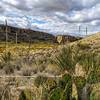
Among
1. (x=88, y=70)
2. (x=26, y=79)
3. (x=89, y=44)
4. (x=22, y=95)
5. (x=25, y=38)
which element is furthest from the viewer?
(x=25, y=38)

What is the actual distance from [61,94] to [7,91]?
2327 millimetres

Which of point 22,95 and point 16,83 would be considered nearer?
point 22,95

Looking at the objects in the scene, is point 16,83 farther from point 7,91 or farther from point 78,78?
point 78,78

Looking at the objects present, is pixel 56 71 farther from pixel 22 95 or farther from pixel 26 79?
pixel 22 95

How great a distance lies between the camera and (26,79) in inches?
443

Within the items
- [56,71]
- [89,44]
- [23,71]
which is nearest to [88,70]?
[56,71]

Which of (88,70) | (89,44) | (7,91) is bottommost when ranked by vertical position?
(7,91)

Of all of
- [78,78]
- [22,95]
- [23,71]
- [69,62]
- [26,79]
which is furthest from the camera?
[23,71]

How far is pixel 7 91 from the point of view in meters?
9.43

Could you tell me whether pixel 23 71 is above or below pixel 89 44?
below

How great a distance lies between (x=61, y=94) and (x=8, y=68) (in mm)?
7923

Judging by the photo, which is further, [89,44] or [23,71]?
[89,44]

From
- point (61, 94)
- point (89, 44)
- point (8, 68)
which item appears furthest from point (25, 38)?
point (61, 94)

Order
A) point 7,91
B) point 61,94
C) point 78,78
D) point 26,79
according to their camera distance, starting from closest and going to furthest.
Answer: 1. point 61,94
2. point 78,78
3. point 7,91
4. point 26,79
